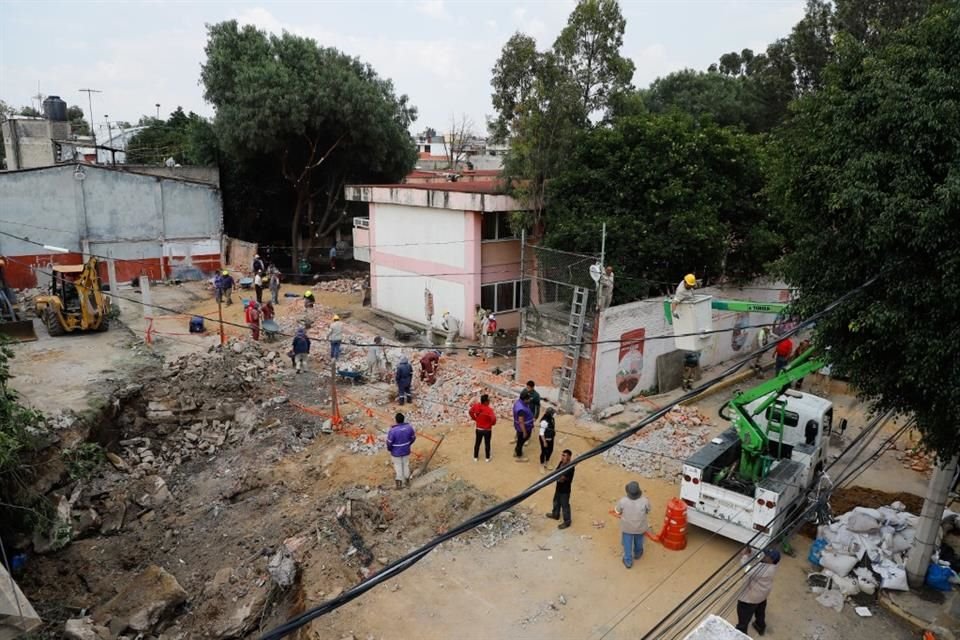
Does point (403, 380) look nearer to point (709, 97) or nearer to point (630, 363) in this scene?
point (630, 363)

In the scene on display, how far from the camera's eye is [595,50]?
22.8m

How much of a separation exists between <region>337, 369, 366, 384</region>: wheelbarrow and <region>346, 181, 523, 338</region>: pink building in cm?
450

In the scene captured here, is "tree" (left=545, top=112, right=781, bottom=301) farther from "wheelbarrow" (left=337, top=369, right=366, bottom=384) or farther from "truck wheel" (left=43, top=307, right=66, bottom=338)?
"truck wheel" (left=43, top=307, right=66, bottom=338)

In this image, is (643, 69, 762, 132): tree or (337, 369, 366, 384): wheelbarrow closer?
(337, 369, 366, 384): wheelbarrow

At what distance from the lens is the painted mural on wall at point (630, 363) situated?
1684cm

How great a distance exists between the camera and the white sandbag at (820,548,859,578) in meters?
9.99

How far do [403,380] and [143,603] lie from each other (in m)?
7.89

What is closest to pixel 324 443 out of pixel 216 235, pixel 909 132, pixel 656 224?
pixel 656 224

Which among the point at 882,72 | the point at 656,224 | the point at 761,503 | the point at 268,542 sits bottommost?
the point at 268,542

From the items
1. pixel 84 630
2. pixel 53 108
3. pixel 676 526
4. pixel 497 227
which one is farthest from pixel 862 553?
pixel 53 108

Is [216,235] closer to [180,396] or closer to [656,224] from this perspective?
[180,396]

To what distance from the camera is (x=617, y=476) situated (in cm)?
1355

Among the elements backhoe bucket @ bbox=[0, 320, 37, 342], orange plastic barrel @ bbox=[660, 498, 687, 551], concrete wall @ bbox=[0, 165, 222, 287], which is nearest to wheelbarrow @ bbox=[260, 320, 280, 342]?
backhoe bucket @ bbox=[0, 320, 37, 342]

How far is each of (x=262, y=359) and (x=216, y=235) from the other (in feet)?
56.0
